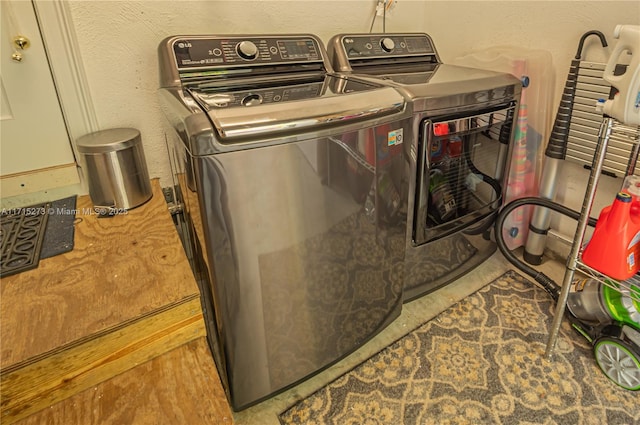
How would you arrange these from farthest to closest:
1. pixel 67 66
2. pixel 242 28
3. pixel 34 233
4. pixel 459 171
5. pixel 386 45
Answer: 1. pixel 386 45
2. pixel 242 28
3. pixel 459 171
4. pixel 67 66
5. pixel 34 233

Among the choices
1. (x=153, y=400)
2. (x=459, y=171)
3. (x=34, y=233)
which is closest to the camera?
(x=153, y=400)

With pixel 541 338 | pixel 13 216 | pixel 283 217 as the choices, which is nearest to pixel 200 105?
pixel 283 217

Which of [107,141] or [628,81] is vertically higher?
[628,81]

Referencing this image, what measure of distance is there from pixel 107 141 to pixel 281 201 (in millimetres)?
671

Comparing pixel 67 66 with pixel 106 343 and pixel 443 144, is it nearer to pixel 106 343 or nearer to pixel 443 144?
pixel 106 343

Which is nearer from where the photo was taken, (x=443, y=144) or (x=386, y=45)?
(x=443, y=144)

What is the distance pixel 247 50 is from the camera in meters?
1.37

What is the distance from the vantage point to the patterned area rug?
1.21 metres

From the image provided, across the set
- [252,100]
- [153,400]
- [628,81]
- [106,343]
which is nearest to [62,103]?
[252,100]

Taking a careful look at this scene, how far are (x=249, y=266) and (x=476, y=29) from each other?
1682 mm

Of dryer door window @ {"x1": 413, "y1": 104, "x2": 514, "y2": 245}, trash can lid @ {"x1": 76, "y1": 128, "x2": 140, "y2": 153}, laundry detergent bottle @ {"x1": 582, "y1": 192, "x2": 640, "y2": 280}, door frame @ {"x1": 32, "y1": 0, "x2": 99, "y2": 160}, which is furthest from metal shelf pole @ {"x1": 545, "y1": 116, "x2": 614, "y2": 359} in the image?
door frame @ {"x1": 32, "y1": 0, "x2": 99, "y2": 160}

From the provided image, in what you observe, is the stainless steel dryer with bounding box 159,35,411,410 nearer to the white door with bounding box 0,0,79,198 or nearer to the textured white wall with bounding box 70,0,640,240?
the textured white wall with bounding box 70,0,640,240

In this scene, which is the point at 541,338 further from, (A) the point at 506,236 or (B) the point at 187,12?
(B) the point at 187,12

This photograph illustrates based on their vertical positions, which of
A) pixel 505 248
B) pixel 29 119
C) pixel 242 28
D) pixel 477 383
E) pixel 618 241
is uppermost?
pixel 242 28
